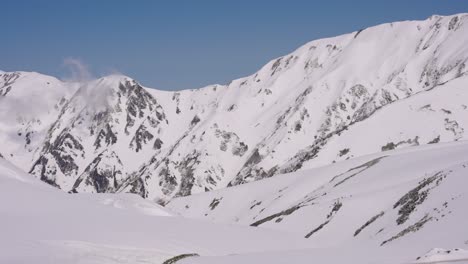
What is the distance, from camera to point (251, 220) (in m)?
118

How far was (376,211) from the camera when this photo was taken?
57.2 metres

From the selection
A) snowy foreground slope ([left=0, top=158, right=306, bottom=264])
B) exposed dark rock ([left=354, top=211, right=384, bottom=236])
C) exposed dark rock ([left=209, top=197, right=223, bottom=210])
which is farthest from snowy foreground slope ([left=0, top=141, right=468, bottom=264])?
exposed dark rock ([left=209, top=197, right=223, bottom=210])

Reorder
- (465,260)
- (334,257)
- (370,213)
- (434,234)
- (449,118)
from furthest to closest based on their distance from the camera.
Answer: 1. (449,118)
2. (370,213)
3. (434,234)
4. (334,257)
5. (465,260)

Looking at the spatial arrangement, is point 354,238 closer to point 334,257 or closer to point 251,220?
point 334,257

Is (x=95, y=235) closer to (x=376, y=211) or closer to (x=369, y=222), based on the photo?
(x=369, y=222)

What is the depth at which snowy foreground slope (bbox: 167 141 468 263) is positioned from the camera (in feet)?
87.1

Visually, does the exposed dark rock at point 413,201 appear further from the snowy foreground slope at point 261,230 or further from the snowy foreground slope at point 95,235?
the snowy foreground slope at point 95,235

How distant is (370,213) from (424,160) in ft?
78.8

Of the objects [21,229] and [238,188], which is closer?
[21,229]

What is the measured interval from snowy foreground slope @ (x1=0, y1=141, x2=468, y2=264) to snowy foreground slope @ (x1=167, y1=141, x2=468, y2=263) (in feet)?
0.34

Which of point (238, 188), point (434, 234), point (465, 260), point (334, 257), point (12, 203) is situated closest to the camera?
point (465, 260)

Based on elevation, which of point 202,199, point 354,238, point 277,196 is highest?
point 354,238

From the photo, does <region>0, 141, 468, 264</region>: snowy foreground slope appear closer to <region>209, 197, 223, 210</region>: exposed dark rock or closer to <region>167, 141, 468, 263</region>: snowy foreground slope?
<region>167, 141, 468, 263</region>: snowy foreground slope

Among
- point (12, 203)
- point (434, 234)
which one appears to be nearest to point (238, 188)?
point (12, 203)
